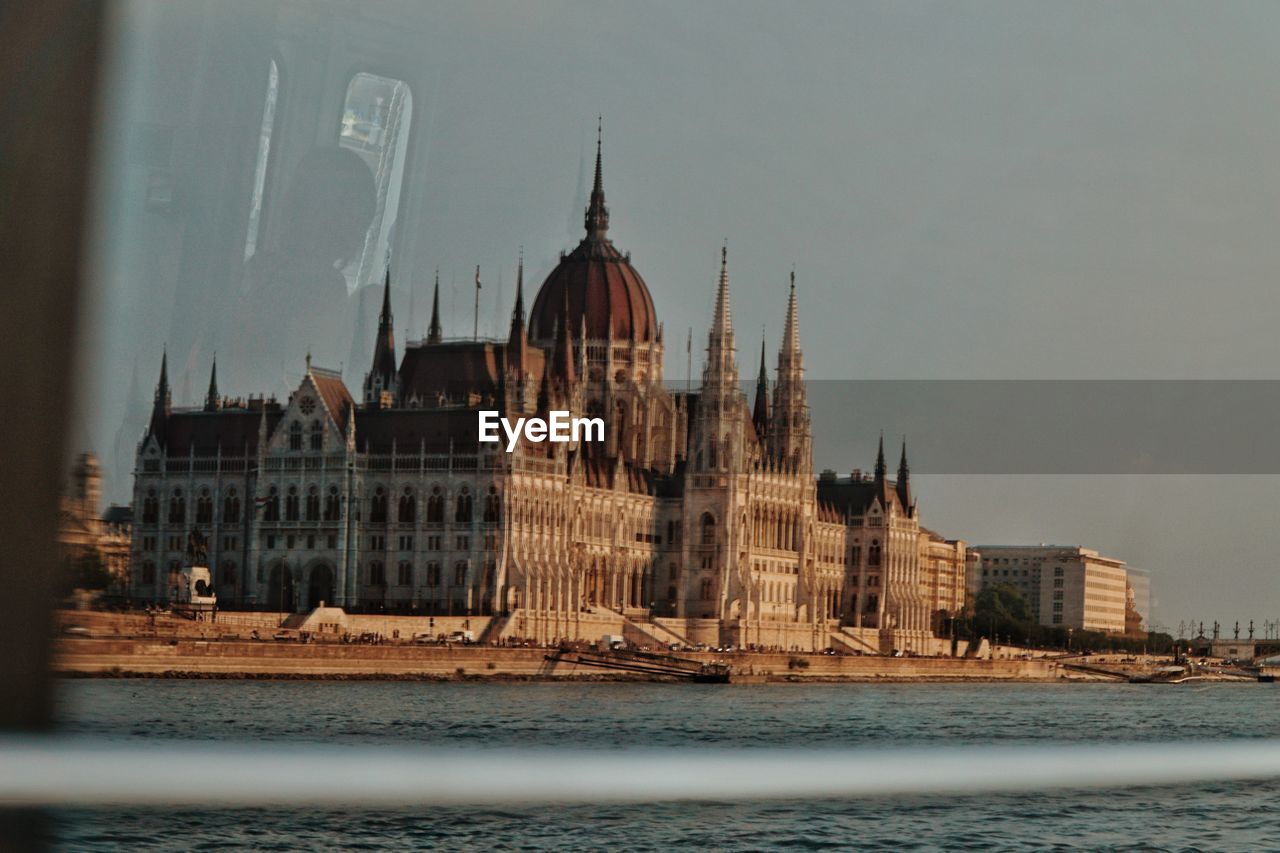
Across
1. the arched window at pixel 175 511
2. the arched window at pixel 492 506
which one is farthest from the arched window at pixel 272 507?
the arched window at pixel 492 506

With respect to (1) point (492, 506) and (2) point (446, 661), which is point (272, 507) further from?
(1) point (492, 506)

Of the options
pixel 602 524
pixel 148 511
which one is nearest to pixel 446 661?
pixel 602 524

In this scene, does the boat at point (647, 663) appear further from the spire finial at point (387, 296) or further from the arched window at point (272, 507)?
the spire finial at point (387, 296)

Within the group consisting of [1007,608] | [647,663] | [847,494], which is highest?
[847,494]

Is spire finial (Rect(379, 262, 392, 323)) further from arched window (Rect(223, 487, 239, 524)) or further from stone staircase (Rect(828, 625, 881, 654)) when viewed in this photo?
stone staircase (Rect(828, 625, 881, 654))

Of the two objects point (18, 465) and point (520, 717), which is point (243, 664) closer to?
point (520, 717)
